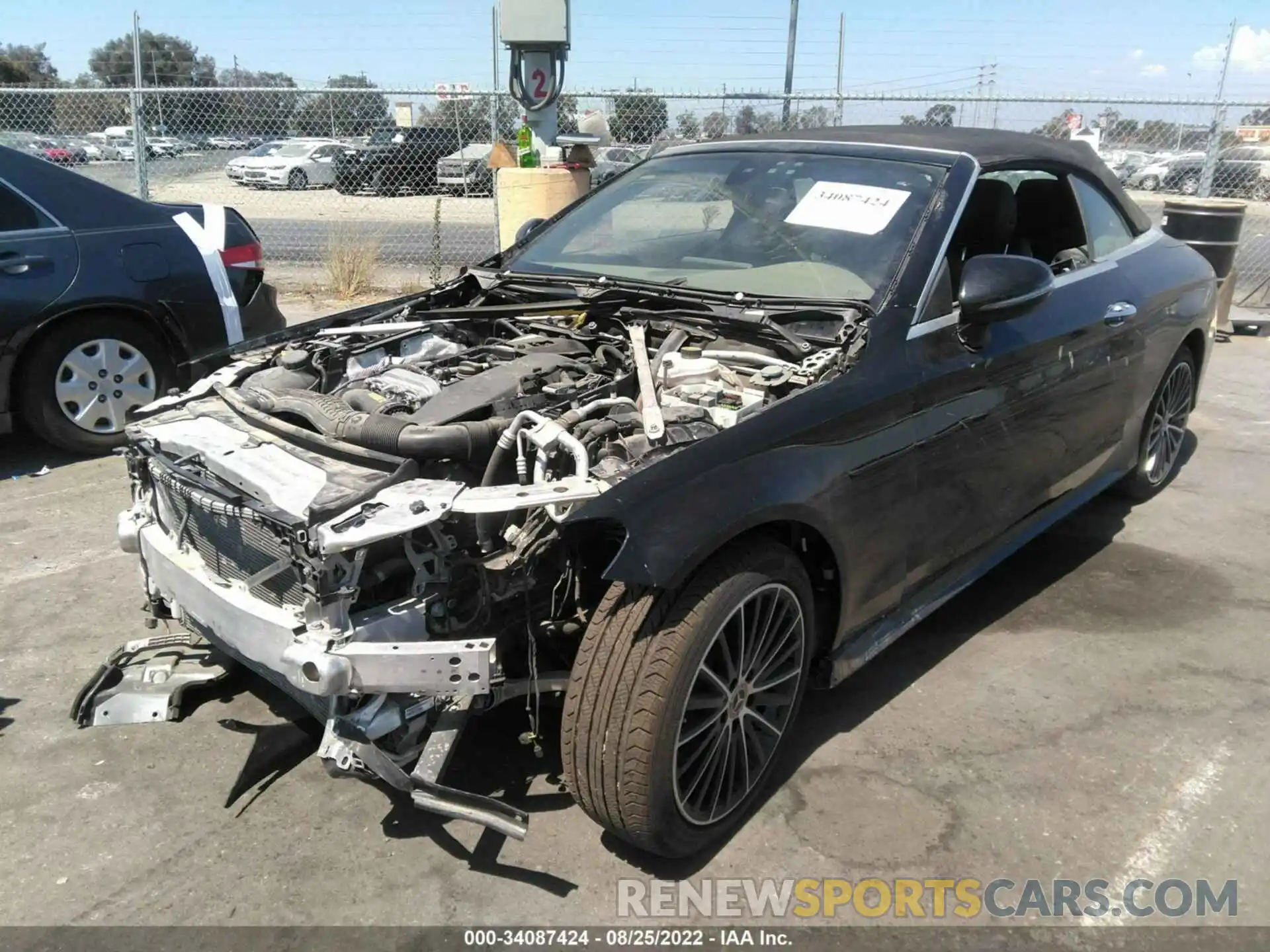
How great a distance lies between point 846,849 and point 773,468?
1.05 meters

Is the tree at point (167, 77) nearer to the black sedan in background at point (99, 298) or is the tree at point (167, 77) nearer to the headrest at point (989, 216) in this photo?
the black sedan in background at point (99, 298)

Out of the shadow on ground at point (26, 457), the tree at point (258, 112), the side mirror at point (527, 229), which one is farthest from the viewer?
the tree at point (258, 112)

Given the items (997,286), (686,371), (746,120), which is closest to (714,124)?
(746,120)

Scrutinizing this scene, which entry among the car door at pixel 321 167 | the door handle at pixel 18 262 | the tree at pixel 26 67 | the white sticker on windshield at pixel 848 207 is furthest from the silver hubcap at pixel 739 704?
the tree at pixel 26 67

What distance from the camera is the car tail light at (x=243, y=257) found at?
5.83 m

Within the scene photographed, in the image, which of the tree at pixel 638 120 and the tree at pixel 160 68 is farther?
the tree at pixel 160 68

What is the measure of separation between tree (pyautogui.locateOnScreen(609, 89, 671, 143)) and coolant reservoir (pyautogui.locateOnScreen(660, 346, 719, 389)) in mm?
9161

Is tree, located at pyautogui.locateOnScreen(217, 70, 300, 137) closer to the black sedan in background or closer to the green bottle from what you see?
the green bottle

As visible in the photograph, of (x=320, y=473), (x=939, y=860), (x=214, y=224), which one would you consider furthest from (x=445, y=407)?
(x=214, y=224)

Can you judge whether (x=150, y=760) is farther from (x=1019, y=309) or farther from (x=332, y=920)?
(x=1019, y=309)

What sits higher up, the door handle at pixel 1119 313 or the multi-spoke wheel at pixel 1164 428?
the door handle at pixel 1119 313

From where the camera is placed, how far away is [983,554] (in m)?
3.66

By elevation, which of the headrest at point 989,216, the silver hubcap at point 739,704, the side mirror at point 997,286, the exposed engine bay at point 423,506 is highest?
the headrest at point 989,216

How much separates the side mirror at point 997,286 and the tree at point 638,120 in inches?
354
